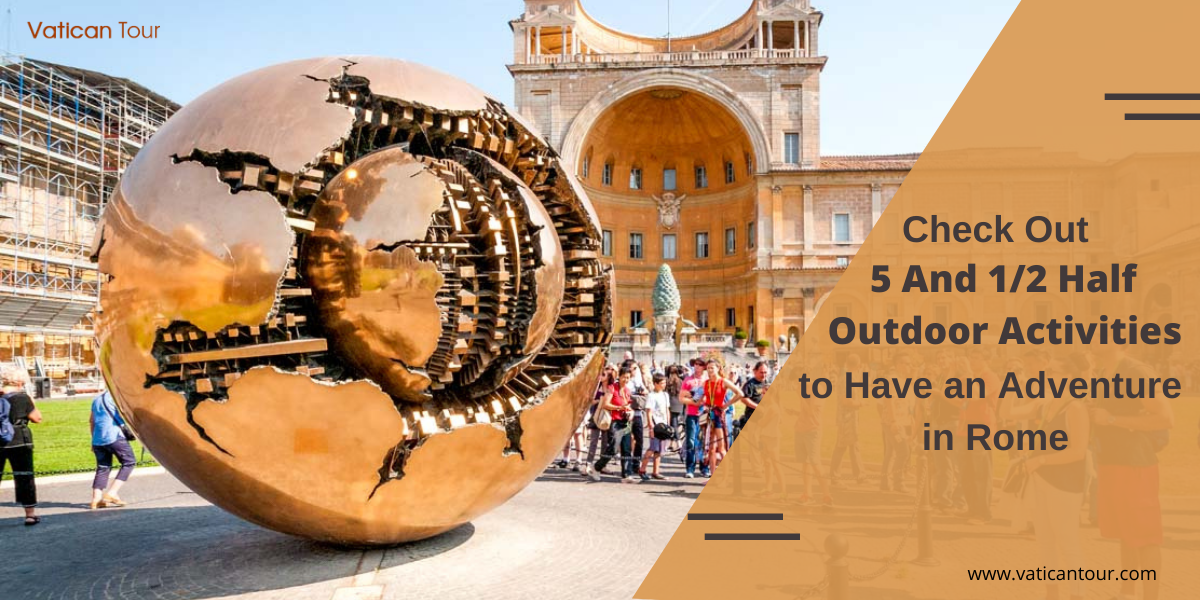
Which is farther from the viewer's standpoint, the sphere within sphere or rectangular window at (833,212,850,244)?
rectangular window at (833,212,850,244)

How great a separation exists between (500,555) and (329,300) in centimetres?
254

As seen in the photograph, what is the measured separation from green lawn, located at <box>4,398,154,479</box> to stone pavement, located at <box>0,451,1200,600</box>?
132 inches

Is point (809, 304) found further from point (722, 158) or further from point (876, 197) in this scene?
point (722, 158)

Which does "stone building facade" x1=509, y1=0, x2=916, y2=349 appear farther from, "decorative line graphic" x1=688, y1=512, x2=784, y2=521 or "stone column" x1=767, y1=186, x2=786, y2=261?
"decorative line graphic" x1=688, y1=512, x2=784, y2=521

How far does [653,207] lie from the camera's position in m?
48.1

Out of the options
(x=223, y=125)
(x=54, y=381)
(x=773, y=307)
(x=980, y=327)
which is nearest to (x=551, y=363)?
(x=223, y=125)

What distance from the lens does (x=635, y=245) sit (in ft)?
157

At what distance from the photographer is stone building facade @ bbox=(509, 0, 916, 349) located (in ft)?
139

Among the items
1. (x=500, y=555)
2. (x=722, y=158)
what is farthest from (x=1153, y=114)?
(x=722, y=158)

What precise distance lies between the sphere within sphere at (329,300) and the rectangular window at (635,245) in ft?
138

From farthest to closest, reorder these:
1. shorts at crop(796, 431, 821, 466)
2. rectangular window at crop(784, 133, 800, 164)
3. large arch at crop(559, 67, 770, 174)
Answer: rectangular window at crop(784, 133, 800, 164) < large arch at crop(559, 67, 770, 174) < shorts at crop(796, 431, 821, 466)

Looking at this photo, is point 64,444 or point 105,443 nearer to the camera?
point 105,443

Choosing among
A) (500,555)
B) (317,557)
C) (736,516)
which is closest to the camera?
(317,557)

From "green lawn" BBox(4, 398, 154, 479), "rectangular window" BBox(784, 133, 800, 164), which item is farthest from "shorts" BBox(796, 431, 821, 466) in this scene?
"rectangular window" BBox(784, 133, 800, 164)
